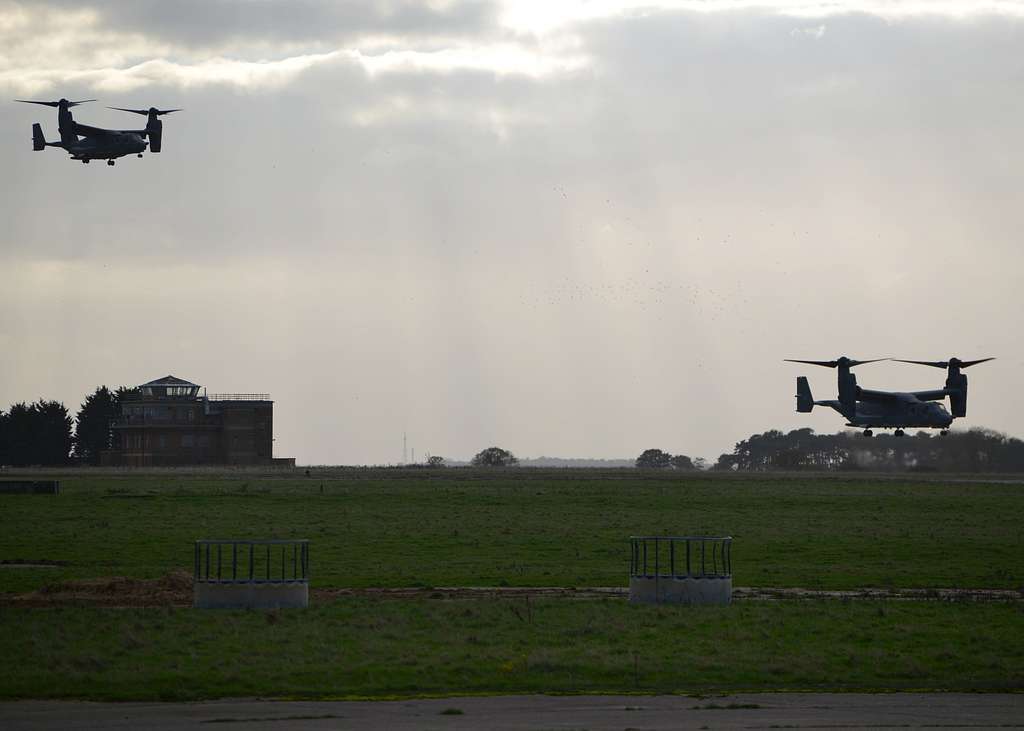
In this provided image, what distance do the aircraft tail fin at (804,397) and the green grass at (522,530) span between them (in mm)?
14156

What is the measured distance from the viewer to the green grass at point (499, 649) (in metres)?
24.2

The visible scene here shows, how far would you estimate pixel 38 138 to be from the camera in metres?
89.7

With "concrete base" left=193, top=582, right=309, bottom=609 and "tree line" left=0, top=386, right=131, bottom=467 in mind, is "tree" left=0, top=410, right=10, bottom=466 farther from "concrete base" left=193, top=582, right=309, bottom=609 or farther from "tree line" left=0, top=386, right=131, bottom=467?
"concrete base" left=193, top=582, right=309, bottom=609

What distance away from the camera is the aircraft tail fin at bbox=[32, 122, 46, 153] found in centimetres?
8831

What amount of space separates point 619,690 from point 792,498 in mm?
68221

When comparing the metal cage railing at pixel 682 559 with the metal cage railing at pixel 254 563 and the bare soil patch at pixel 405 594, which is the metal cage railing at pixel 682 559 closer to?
the bare soil patch at pixel 405 594

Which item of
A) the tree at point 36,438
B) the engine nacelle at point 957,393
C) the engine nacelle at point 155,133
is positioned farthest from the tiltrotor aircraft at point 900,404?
the tree at point 36,438

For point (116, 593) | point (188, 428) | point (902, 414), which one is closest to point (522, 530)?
point (116, 593)

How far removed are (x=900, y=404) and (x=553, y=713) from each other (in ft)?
283

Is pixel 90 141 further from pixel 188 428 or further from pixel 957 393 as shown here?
pixel 188 428

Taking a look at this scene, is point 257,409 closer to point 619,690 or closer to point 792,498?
point 792,498

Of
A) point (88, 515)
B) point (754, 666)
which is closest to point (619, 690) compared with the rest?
point (754, 666)

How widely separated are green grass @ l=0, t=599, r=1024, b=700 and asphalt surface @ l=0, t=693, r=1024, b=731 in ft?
3.52

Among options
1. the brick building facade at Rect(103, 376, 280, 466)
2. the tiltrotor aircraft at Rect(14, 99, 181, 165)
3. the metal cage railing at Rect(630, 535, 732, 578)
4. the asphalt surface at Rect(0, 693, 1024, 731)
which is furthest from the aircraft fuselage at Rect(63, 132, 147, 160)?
the brick building facade at Rect(103, 376, 280, 466)
